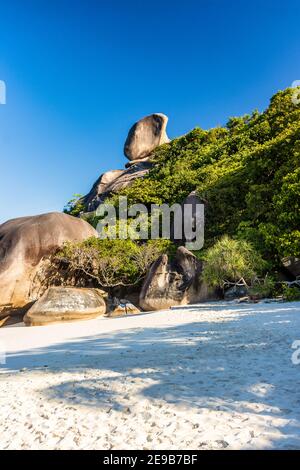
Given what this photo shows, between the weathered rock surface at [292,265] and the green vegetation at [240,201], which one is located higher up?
the green vegetation at [240,201]

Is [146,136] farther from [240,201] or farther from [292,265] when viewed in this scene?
[292,265]

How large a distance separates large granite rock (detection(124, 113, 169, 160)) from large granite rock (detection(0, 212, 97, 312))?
32600 mm

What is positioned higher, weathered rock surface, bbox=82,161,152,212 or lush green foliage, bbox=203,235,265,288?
weathered rock surface, bbox=82,161,152,212

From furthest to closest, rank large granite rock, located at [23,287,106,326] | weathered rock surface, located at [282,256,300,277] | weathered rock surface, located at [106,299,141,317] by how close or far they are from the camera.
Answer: weathered rock surface, located at [106,299,141,317]
weathered rock surface, located at [282,256,300,277]
large granite rock, located at [23,287,106,326]

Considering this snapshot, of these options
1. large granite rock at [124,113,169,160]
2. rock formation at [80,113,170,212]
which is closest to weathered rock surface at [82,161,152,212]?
rock formation at [80,113,170,212]

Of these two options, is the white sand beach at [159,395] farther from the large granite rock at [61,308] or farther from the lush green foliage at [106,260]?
the lush green foliage at [106,260]

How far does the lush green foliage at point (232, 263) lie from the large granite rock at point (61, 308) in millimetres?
5577

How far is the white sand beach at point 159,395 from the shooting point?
9.02 feet

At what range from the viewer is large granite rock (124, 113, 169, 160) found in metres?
50.0

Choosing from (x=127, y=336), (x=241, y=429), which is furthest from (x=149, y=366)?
(x=127, y=336)

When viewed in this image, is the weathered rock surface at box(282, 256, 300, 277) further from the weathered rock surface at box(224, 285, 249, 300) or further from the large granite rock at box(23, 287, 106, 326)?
the large granite rock at box(23, 287, 106, 326)

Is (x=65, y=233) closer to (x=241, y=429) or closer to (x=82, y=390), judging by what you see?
(x=82, y=390)

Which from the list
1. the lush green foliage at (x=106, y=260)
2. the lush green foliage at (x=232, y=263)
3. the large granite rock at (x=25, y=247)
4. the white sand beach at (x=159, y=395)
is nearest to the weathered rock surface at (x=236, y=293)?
the lush green foliage at (x=232, y=263)

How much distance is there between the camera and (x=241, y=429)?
274cm
